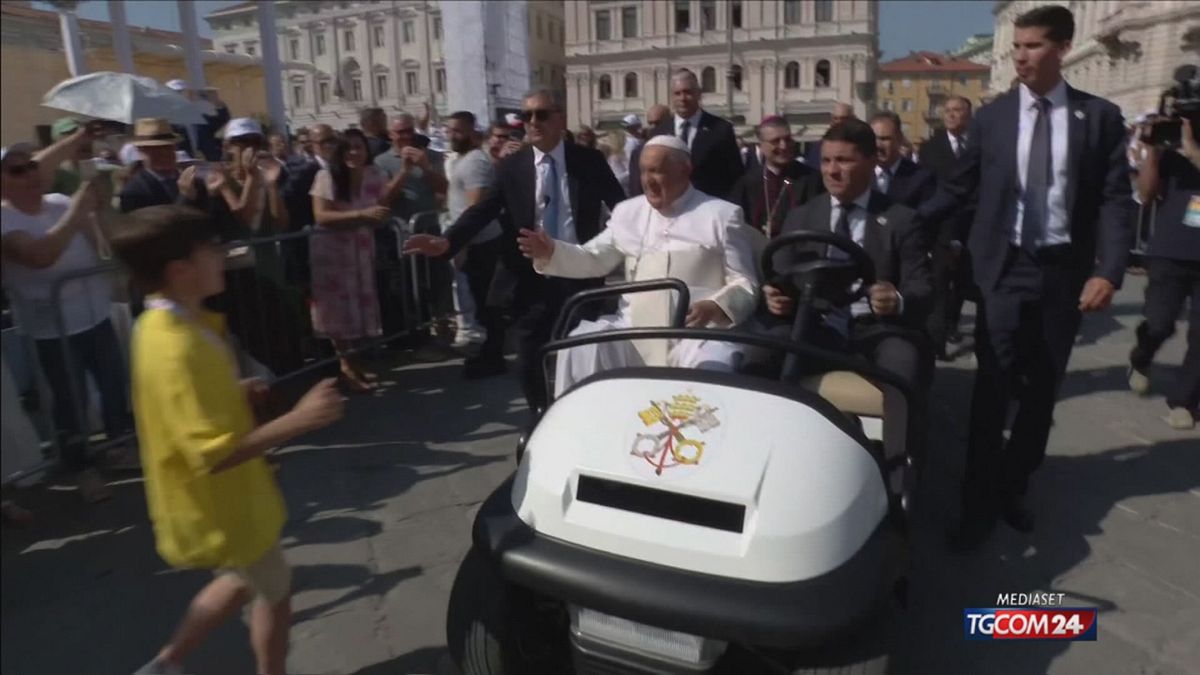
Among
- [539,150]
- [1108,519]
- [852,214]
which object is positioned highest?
[539,150]

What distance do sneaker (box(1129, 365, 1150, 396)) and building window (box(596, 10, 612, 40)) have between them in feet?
224

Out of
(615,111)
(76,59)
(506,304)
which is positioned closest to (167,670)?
(506,304)

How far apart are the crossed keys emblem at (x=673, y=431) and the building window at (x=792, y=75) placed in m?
68.0

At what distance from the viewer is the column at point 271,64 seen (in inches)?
748

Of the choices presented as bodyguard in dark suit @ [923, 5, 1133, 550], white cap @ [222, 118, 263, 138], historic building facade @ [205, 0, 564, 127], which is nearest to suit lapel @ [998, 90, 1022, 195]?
bodyguard in dark suit @ [923, 5, 1133, 550]

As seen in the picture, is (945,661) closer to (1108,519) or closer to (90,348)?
(1108,519)

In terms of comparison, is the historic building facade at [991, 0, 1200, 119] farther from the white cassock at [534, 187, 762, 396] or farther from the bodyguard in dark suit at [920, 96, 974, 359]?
the white cassock at [534, 187, 762, 396]

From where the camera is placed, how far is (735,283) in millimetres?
3660

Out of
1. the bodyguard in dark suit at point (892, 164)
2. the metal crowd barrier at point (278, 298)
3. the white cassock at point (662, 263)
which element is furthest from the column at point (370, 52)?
the white cassock at point (662, 263)

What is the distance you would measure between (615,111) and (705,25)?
9.89 m

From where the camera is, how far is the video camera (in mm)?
4629

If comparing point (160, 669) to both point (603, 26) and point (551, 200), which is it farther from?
point (603, 26)

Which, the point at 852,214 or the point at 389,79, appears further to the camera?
the point at 389,79

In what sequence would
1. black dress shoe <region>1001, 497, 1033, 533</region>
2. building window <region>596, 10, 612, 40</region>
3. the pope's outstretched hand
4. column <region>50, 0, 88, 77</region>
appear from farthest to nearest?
building window <region>596, 10, 612, 40</region>, column <region>50, 0, 88, 77</region>, the pope's outstretched hand, black dress shoe <region>1001, 497, 1033, 533</region>
